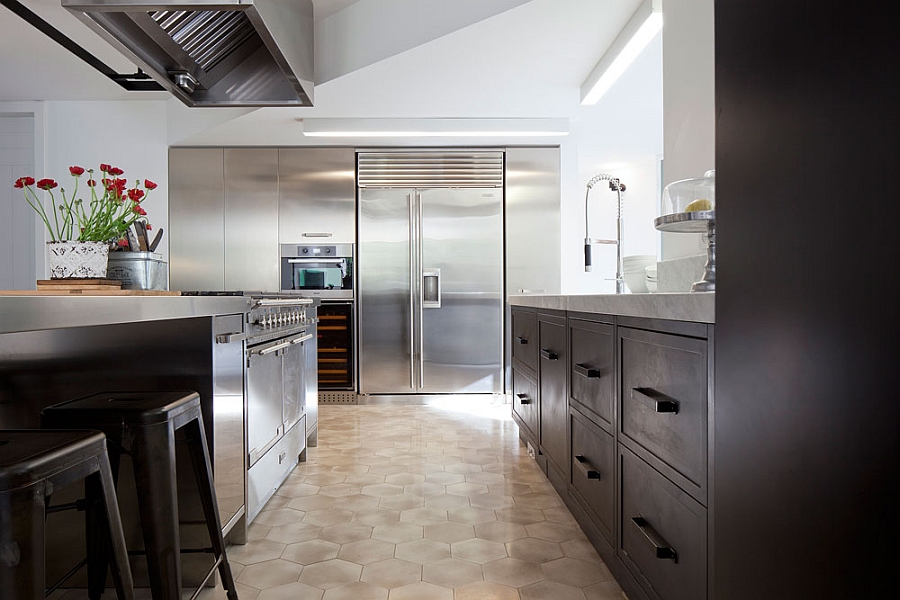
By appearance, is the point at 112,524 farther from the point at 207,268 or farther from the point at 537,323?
the point at 207,268

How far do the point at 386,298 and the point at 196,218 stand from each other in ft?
5.96

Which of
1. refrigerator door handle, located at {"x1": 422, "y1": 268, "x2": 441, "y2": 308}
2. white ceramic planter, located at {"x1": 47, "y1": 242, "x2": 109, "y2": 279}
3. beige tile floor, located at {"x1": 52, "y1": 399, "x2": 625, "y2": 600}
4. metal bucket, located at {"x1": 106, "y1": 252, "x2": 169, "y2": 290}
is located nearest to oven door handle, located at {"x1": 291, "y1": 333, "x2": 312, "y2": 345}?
beige tile floor, located at {"x1": 52, "y1": 399, "x2": 625, "y2": 600}

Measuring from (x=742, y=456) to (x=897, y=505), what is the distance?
258 mm

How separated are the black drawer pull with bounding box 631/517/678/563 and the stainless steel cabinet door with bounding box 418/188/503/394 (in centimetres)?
366

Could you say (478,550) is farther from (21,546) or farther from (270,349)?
(21,546)

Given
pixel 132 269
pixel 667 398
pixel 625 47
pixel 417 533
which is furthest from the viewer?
pixel 625 47

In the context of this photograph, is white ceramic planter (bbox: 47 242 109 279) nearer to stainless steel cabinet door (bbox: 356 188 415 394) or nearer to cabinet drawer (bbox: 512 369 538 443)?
cabinet drawer (bbox: 512 369 538 443)

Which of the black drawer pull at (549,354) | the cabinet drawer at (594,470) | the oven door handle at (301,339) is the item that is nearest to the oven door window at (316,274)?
the oven door handle at (301,339)

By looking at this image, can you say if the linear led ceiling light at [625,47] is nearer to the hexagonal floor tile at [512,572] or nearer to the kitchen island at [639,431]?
the kitchen island at [639,431]

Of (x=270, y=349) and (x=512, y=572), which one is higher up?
(x=270, y=349)

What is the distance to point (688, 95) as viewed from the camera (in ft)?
8.66

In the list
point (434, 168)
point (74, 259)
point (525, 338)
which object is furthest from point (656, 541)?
point (434, 168)

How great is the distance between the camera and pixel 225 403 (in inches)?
75.1

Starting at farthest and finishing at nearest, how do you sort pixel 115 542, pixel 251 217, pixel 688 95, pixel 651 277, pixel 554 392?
pixel 251 217 < pixel 651 277 < pixel 688 95 < pixel 554 392 < pixel 115 542
